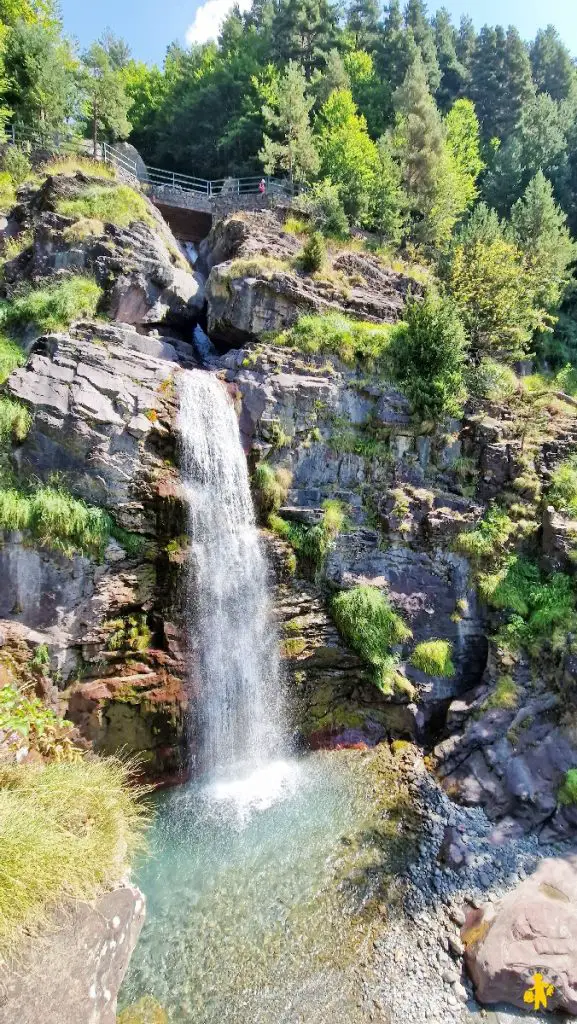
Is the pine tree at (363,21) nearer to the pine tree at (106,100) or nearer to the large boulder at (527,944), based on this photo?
the pine tree at (106,100)

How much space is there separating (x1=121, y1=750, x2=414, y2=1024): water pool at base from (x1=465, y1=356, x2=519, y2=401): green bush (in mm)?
11038

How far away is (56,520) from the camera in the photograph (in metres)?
9.25

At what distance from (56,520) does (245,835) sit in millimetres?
6877

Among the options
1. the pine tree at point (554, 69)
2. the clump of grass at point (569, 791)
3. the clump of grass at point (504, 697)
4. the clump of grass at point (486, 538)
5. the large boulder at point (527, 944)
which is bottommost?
the large boulder at point (527, 944)

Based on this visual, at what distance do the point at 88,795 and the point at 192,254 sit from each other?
20898 millimetres

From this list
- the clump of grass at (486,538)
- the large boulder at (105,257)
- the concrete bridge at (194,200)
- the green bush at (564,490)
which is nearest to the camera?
the clump of grass at (486,538)

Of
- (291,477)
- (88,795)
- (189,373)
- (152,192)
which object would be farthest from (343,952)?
(152,192)

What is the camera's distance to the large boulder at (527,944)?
5.95m

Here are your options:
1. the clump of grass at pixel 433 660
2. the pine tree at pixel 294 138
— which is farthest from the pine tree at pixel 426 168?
the clump of grass at pixel 433 660

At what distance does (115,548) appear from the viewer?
9977 mm

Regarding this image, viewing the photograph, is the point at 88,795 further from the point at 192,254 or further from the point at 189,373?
the point at 192,254

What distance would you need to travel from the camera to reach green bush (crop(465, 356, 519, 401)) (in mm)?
14617

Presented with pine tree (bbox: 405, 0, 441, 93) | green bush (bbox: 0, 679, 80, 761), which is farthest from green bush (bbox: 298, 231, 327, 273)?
pine tree (bbox: 405, 0, 441, 93)

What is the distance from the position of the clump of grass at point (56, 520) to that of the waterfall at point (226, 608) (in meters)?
2.08
